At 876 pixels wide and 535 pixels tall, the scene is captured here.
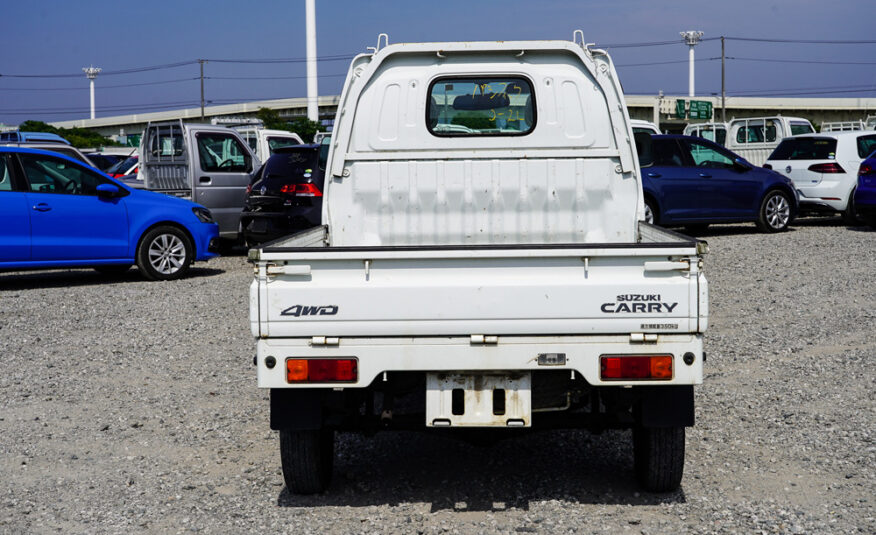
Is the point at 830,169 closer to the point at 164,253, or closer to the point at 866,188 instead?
the point at 866,188

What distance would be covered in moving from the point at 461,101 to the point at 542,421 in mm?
2348

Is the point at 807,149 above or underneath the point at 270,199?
above

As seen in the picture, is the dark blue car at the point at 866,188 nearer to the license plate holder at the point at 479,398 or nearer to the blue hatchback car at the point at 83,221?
the blue hatchback car at the point at 83,221

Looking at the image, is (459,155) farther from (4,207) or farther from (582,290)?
(4,207)

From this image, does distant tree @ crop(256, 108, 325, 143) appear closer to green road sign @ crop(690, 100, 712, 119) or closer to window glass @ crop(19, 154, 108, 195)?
green road sign @ crop(690, 100, 712, 119)

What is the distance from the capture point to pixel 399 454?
578 cm

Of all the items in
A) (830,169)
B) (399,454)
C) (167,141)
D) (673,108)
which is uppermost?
(673,108)

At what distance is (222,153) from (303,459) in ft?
37.9

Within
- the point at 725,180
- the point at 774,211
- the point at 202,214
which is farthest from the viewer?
the point at 774,211

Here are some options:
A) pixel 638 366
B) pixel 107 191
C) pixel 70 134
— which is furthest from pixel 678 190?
pixel 70 134

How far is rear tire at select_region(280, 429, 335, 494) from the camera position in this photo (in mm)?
4754

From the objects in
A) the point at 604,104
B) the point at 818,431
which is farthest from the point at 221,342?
the point at 818,431

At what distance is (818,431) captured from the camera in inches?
236

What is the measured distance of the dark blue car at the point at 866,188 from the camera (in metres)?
16.0
